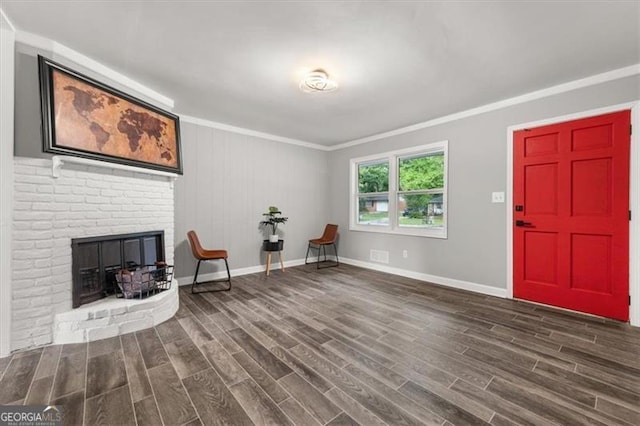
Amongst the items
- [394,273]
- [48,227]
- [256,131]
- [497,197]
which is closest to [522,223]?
[497,197]

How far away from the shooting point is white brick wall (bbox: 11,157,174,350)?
201cm

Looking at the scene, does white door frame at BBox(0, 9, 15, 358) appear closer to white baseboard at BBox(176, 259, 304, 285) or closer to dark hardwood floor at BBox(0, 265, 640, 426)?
dark hardwood floor at BBox(0, 265, 640, 426)

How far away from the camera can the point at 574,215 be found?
112 inches

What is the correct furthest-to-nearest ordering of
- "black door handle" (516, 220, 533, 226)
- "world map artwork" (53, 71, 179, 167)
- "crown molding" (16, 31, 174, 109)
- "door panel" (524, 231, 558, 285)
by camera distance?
"black door handle" (516, 220, 533, 226) → "door panel" (524, 231, 558, 285) → "world map artwork" (53, 71, 179, 167) → "crown molding" (16, 31, 174, 109)

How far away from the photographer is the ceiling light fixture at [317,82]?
2533 mm

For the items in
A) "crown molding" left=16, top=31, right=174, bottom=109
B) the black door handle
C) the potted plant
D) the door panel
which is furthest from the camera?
the potted plant

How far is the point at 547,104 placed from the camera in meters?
3.00

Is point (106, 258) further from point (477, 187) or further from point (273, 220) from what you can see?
point (477, 187)

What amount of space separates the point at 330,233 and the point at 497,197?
2.93m

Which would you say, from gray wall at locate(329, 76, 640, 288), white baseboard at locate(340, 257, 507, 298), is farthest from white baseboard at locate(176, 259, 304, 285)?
gray wall at locate(329, 76, 640, 288)

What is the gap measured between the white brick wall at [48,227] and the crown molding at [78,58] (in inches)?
36.6

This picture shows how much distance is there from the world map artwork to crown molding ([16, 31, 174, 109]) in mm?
226

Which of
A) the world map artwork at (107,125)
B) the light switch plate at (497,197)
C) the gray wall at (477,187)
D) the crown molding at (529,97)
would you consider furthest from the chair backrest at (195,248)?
the light switch plate at (497,197)

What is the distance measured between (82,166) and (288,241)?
10.8 feet
